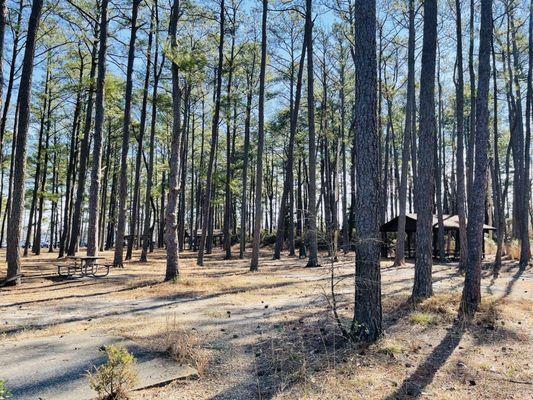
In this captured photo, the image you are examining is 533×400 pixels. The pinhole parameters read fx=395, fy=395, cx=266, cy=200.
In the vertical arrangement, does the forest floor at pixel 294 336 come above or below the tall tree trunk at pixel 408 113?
below

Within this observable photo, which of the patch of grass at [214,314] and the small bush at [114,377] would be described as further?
the patch of grass at [214,314]

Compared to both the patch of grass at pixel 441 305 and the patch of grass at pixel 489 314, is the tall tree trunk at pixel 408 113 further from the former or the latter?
the patch of grass at pixel 489 314

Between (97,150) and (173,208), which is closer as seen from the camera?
(173,208)

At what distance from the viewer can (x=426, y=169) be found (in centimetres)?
811

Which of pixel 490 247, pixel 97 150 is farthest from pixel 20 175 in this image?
pixel 490 247

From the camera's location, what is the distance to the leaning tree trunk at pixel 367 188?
533cm

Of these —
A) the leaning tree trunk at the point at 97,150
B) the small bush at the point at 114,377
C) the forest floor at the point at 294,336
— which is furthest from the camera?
the leaning tree trunk at the point at 97,150

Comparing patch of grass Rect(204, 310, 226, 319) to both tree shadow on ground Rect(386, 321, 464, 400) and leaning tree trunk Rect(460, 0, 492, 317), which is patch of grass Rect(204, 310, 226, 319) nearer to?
tree shadow on ground Rect(386, 321, 464, 400)

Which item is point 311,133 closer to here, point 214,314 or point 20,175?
point 20,175

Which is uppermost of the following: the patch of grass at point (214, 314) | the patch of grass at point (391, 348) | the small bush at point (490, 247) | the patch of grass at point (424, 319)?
the small bush at point (490, 247)

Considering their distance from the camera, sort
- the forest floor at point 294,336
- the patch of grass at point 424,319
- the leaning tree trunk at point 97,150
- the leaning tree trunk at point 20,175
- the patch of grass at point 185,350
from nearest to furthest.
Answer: the forest floor at point 294,336 < the patch of grass at point 185,350 < the patch of grass at point 424,319 < the leaning tree trunk at point 20,175 < the leaning tree trunk at point 97,150

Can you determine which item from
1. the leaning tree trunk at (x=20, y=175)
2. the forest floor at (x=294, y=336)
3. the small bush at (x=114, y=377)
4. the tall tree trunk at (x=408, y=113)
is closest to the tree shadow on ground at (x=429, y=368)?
the forest floor at (x=294, y=336)

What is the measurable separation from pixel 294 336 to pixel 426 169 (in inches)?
179

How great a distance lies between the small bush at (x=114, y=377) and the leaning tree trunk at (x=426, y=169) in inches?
242
